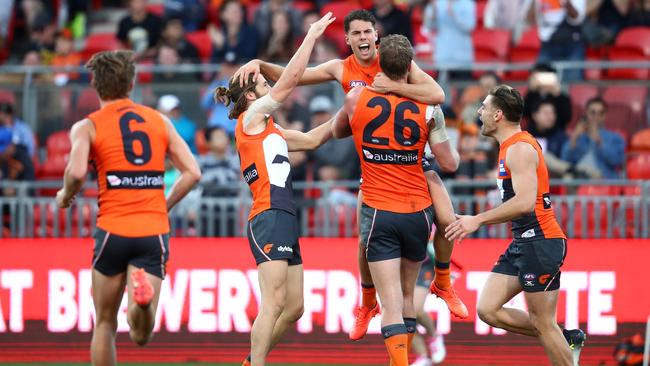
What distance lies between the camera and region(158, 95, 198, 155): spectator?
661 inches

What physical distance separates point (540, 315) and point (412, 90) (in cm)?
214

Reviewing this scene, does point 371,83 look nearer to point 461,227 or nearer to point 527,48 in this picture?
point 461,227

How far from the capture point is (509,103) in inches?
399

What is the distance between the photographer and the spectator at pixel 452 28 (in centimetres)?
1769

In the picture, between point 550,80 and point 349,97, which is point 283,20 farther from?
point 349,97

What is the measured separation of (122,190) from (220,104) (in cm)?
798

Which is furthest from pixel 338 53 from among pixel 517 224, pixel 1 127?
pixel 517 224

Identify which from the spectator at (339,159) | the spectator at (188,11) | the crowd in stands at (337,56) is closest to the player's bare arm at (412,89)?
the crowd in stands at (337,56)

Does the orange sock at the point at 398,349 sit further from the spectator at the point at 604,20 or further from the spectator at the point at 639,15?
the spectator at the point at 639,15

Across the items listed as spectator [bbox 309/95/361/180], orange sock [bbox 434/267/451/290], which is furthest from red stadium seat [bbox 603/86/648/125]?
orange sock [bbox 434/267/451/290]

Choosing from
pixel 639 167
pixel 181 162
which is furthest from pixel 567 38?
pixel 181 162

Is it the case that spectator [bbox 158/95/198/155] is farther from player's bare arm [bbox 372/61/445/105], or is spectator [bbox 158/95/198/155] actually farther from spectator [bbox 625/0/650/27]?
player's bare arm [bbox 372/61/445/105]

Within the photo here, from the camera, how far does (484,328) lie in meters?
13.1

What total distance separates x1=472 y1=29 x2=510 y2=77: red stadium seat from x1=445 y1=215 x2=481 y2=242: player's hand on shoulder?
28.3 feet
